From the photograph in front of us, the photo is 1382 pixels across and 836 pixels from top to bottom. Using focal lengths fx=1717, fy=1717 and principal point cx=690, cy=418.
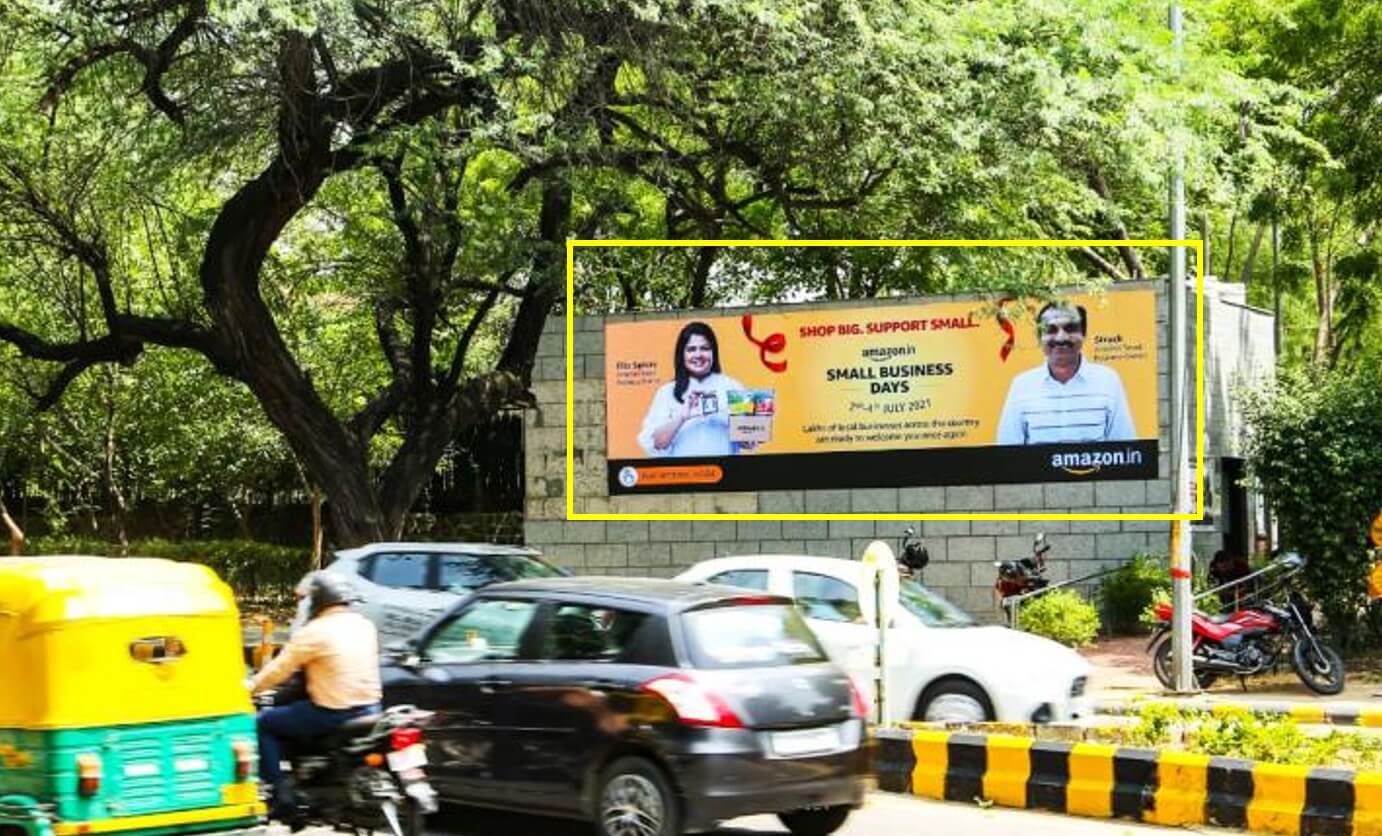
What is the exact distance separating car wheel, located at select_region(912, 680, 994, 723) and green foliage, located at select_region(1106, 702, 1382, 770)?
4.94ft

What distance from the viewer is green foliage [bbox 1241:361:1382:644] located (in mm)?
18172

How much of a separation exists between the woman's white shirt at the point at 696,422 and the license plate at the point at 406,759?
1439 cm

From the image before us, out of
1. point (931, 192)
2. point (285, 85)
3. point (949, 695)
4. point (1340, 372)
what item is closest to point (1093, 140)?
point (931, 192)

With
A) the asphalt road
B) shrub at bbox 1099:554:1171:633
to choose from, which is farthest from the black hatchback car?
shrub at bbox 1099:554:1171:633

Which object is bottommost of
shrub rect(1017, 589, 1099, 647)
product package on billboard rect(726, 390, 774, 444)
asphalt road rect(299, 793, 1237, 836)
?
asphalt road rect(299, 793, 1237, 836)

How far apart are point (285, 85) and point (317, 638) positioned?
10.7 meters

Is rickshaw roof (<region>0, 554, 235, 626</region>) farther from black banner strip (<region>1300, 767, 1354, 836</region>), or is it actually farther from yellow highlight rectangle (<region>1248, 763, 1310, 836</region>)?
black banner strip (<region>1300, 767, 1354, 836</region>)

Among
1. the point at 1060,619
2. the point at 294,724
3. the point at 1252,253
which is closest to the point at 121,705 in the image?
the point at 294,724

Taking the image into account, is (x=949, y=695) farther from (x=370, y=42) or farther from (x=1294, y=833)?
(x=370, y=42)

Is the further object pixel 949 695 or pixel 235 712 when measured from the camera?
pixel 949 695

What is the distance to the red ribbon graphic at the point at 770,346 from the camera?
2245cm

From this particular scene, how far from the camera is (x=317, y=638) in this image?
8.79 meters

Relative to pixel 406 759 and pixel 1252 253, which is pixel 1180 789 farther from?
pixel 1252 253

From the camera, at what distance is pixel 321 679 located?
8820 mm
